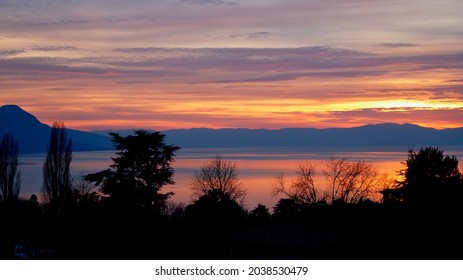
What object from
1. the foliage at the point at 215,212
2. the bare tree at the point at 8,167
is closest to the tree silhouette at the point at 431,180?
the foliage at the point at 215,212

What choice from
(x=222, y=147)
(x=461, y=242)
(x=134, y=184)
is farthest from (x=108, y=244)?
(x=222, y=147)

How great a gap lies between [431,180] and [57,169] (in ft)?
66.5

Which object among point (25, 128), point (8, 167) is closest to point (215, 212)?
point (8, 167)

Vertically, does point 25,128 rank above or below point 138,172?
above

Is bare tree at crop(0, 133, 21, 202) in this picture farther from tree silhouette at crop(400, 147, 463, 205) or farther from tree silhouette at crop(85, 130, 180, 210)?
tree silhouette at crop(400, 147, 463, 205)

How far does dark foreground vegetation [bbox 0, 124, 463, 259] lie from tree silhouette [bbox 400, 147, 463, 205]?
0.21 ft

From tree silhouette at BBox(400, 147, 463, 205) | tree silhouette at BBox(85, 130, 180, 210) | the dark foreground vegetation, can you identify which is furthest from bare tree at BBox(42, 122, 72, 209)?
tree silhouette at BBox(400, 147, 463, 205)

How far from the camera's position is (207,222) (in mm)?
25328

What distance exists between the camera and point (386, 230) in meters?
21.3

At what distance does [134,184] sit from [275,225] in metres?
10.0

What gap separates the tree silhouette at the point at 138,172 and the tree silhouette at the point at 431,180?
11362mm

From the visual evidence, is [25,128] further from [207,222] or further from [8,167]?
[207,222]

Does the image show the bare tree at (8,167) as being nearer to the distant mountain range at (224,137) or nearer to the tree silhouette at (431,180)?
the tree silhouette at (431,180)
